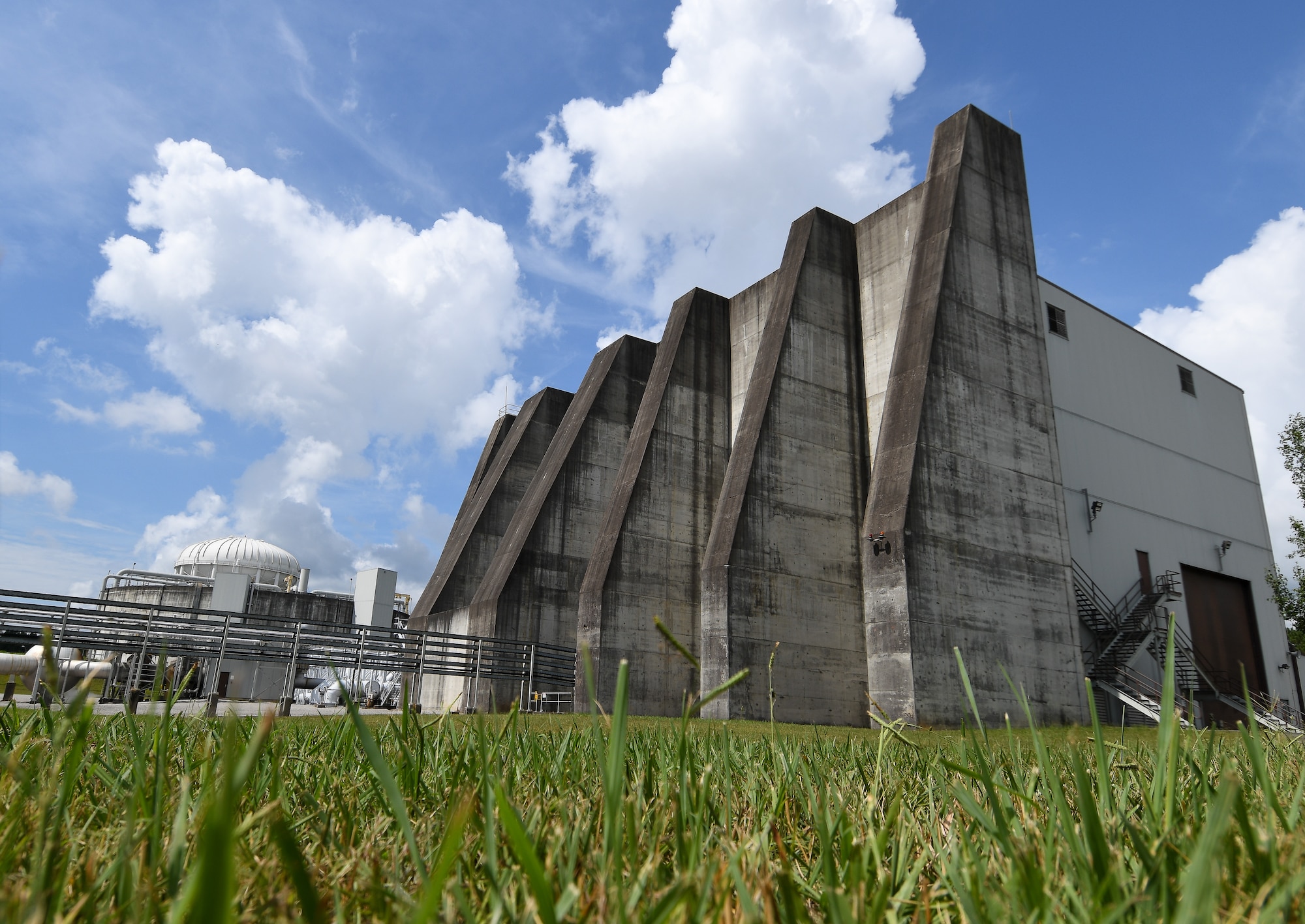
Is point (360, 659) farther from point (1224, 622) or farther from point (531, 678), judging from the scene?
point (1224, 622)

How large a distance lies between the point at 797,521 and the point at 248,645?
12024mm

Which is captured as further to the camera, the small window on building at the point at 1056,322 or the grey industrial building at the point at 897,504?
the small window on building at the point at 1056,322

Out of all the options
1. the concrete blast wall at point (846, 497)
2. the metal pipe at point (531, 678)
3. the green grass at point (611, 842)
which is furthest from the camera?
the metal pipe at point (531, 678)

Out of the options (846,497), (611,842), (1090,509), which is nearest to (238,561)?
(846,497)

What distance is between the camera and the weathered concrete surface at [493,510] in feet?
86.9

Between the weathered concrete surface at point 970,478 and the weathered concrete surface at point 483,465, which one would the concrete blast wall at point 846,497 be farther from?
the weathered concrete surface at point 483,465

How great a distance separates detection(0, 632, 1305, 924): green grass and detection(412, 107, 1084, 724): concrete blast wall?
14.0 m

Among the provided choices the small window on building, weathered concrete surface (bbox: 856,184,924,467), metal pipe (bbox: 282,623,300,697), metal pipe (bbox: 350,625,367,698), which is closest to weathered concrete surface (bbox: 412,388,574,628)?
metal pipe (bbox: 350,625,367,698)

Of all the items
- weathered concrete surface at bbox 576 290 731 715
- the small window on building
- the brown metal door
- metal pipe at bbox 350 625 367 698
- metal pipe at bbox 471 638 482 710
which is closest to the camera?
metal pipe at bbox 350 625 367 698

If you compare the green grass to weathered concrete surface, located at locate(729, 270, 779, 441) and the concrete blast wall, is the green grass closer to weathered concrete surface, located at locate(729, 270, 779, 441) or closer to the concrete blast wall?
the concrete blast wall

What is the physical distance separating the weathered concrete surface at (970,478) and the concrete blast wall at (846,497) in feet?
0.19

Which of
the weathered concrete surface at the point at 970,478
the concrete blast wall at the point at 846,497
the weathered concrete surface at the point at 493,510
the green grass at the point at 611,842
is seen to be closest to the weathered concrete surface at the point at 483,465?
the weathered concrete surface at the point at 493,510

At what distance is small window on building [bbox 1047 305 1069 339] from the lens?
2455cm

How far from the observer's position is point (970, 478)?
1753 cm
